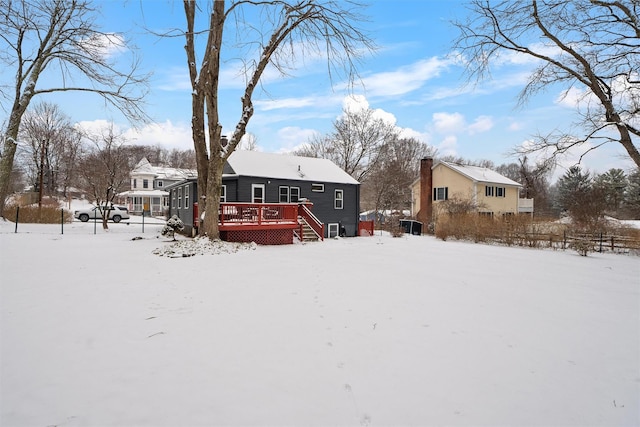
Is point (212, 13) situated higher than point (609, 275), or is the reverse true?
point (212, 13)

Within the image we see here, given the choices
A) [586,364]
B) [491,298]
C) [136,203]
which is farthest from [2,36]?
[136,203]

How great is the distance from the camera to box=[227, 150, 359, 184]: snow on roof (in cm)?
1728

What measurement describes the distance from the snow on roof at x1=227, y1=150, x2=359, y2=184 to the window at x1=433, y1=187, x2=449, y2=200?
42.7 ft

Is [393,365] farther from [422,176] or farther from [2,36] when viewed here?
[422,176]

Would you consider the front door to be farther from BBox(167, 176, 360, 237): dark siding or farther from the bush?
the bush

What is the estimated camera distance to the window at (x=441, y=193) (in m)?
29.8

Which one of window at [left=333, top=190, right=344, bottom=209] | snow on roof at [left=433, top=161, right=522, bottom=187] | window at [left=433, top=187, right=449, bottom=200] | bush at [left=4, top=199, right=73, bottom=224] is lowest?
bush at [left=4, top=199, right=73, bottom=224]

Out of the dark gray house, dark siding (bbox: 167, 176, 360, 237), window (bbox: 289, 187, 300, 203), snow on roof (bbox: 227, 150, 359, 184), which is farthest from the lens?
window (bbox: 289, 187, 300, 203)

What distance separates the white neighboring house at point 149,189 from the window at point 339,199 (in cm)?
2639

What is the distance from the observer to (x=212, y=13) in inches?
421

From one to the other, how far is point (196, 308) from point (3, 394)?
7.34ft

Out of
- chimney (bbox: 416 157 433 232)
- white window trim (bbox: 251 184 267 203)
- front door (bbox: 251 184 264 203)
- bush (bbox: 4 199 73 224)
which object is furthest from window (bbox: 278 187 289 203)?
chimney (bbox: 416 157 433 232)

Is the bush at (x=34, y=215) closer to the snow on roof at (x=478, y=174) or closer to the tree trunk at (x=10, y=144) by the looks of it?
the tree trunk at (x=10, y=144)

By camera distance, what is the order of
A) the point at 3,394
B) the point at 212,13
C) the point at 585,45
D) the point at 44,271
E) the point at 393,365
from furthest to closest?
1. the point at 585,45
2. the point at 212,13
3. the point at 44,271
4. the point at 393,365
5. the point at 3,394
